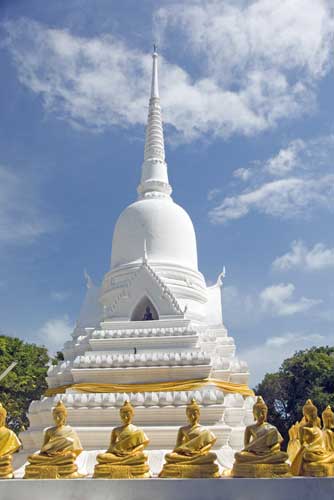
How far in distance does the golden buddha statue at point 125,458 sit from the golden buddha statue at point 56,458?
0.44 metres

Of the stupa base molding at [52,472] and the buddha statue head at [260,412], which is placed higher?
the buddha statue head at [260,412]

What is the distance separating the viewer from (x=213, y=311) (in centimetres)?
2128

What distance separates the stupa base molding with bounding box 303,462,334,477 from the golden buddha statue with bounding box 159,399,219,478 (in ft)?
4.77

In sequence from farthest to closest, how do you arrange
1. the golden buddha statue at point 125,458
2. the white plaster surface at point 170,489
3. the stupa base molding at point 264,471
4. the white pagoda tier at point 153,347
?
the white pagoda tier at point 153,347 < the golden buddha statue at point 125,458 < the stupa base molding at point 264,471 < the white plaster surface at point 170,489

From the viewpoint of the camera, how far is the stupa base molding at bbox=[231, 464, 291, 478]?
8530mm

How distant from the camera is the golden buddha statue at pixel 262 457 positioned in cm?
856

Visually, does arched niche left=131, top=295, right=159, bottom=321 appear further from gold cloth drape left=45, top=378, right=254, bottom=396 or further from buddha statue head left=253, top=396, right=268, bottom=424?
buddha statue head left=253, top=396, right=268, bottom=424

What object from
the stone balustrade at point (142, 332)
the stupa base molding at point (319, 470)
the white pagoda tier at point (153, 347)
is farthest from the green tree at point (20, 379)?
the stupa base molding at point (319, 470)

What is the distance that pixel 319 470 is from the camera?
8586 millimetres

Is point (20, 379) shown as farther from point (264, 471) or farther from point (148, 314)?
point (264, 471)

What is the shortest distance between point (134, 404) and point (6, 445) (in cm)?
570

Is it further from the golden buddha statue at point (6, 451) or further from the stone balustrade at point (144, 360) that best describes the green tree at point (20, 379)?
the golden buddha statue at point (6, 451)

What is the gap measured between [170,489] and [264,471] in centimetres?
150

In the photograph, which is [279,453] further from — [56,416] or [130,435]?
[56,416]
